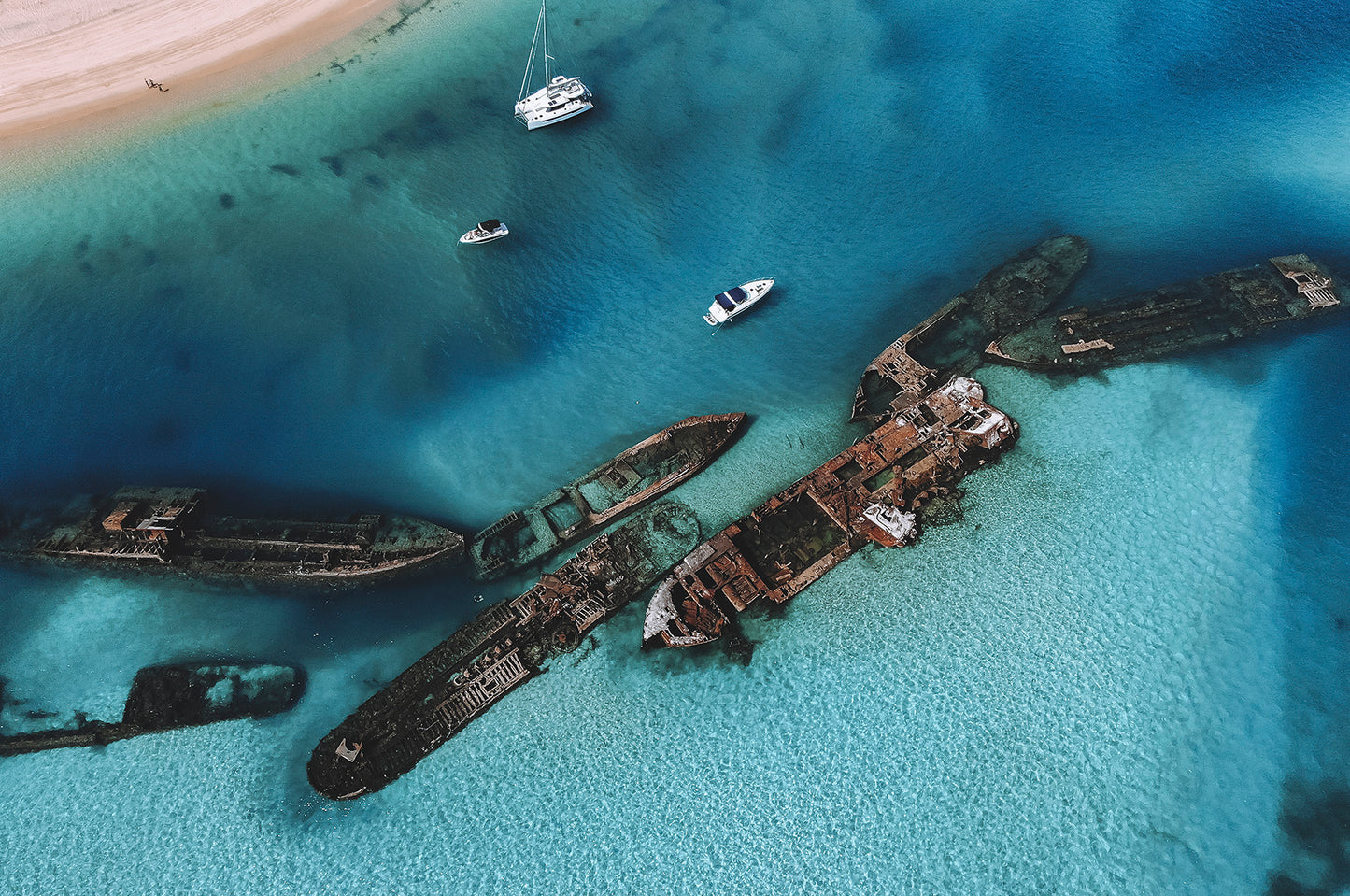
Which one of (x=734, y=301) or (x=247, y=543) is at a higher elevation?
(x=734, y=301)

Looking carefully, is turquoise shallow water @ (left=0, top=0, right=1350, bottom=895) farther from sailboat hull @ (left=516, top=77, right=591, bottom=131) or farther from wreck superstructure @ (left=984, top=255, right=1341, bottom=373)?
wreck superstructure @ (left=984, top=255, right=1341, bottom=373)

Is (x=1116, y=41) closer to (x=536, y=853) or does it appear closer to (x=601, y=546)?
(x=601, y=546)

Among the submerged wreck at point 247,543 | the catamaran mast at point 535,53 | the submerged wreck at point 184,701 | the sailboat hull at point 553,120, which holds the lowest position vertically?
the submerged wreck at point 184,701

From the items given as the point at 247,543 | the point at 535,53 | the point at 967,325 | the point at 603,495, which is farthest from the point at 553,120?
the point at 247,543

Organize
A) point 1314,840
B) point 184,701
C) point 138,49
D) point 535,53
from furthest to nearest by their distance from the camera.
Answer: point 535,53 → point 138,49 → point 184,701 → point 1314,840

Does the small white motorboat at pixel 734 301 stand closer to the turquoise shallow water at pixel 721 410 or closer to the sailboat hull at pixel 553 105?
the turquoise shallow water at pixel 721 410

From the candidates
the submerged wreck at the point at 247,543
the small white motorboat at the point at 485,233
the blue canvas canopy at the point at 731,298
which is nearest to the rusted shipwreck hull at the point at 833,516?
the blue canvas canopy at the point at 731,298

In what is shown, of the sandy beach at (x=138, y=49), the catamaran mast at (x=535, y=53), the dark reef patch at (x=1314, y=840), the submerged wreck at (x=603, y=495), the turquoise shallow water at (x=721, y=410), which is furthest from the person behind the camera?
the catamaran mast at (x=535, y=53)

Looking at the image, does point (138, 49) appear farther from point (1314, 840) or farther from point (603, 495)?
point (1314, 840)
